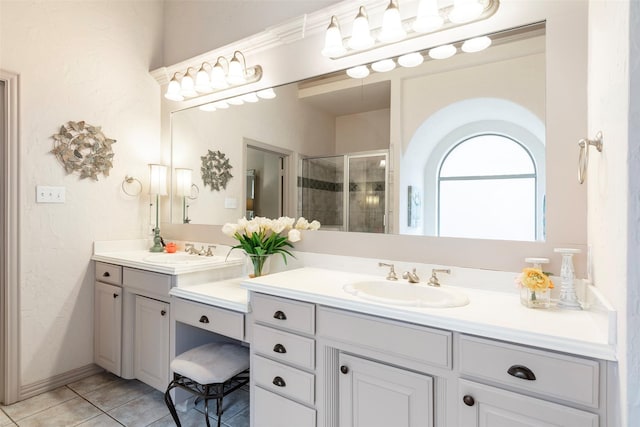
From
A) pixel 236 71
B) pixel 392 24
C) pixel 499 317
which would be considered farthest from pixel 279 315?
pixel 236 71

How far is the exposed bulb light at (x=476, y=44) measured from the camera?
1518 mm

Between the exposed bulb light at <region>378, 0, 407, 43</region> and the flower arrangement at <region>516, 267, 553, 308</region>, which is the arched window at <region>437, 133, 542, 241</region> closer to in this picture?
the flower arrangement at <region>516, 267, 553, 308</region>

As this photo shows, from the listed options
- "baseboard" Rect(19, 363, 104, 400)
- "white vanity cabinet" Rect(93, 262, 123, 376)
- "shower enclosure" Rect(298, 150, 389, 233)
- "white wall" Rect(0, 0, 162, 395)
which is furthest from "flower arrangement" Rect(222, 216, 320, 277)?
"baseboard" Rect(19, 363, 104, 400)

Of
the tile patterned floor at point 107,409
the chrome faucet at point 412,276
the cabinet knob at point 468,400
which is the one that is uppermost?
the chrome faucet at point 412,276

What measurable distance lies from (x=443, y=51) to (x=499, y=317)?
120 centimetres

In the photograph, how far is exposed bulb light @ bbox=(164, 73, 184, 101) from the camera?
8.33 ft

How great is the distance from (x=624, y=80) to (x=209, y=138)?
7.78ft

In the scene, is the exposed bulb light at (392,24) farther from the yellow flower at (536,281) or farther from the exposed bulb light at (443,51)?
the yellow flower at (536,281)

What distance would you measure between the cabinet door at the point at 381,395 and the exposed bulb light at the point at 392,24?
57.5 inches

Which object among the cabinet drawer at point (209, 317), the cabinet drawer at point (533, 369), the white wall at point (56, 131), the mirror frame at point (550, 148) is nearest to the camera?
the cabinet drawer at point (533, 369)

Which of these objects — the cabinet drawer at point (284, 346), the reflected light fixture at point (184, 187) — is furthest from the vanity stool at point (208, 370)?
the reflected light fixture at point (184, 187)

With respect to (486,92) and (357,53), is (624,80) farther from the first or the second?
(357,53)

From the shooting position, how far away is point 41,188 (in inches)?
85.3

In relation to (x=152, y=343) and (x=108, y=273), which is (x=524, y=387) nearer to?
(x=152, y=343)
